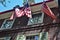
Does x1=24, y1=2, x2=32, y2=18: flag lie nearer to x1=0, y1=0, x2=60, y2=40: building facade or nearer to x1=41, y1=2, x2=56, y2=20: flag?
x1=0, y1=0, x2=60, y2=40: building facade

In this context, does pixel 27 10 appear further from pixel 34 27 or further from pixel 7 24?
pixel 7 24

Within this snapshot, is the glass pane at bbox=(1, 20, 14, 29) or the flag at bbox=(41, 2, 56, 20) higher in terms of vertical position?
the flag at bbox=(41, 2, 56, 20)

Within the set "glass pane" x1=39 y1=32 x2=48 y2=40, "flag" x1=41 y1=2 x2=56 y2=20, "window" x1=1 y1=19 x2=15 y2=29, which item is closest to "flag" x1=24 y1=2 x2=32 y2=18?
"flag" x1=41 y1=2 x2=56 y2=20

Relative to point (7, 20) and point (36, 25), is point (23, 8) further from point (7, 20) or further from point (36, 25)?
point (7, 20)

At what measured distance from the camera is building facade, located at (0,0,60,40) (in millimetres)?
13906

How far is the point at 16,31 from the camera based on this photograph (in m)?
15.3

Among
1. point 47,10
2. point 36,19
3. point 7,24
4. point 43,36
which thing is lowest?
point 43,36

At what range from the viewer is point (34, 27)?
14.6 m

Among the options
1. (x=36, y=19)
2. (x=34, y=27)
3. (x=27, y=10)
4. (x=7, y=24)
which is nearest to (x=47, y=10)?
(x=27, y=10)

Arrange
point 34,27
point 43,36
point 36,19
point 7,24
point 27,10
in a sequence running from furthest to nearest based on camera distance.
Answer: point 7,24 → point 36,19 → point 34,27 → point 27,10 → point 43,36

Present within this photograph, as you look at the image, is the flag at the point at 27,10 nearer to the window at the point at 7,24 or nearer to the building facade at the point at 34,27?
the building facade at the point at 34,27

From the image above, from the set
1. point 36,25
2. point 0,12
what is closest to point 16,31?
point 36,25

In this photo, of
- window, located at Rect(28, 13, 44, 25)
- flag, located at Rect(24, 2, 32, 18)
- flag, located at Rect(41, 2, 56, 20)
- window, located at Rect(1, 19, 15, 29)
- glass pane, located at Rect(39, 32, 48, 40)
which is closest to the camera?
flag, located at Rect(41, 2, 56, 20)

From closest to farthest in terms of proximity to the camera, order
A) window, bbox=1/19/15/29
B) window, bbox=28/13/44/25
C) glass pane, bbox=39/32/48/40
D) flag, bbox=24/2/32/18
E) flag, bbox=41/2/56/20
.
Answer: flag, bbox=41/2/56/20 < glass pane, bbox=39/32/48/40 < flag, bbox=24/2/32/18 < window, bbox=28/13/44/25 < window, bbox=1/19/15/29
